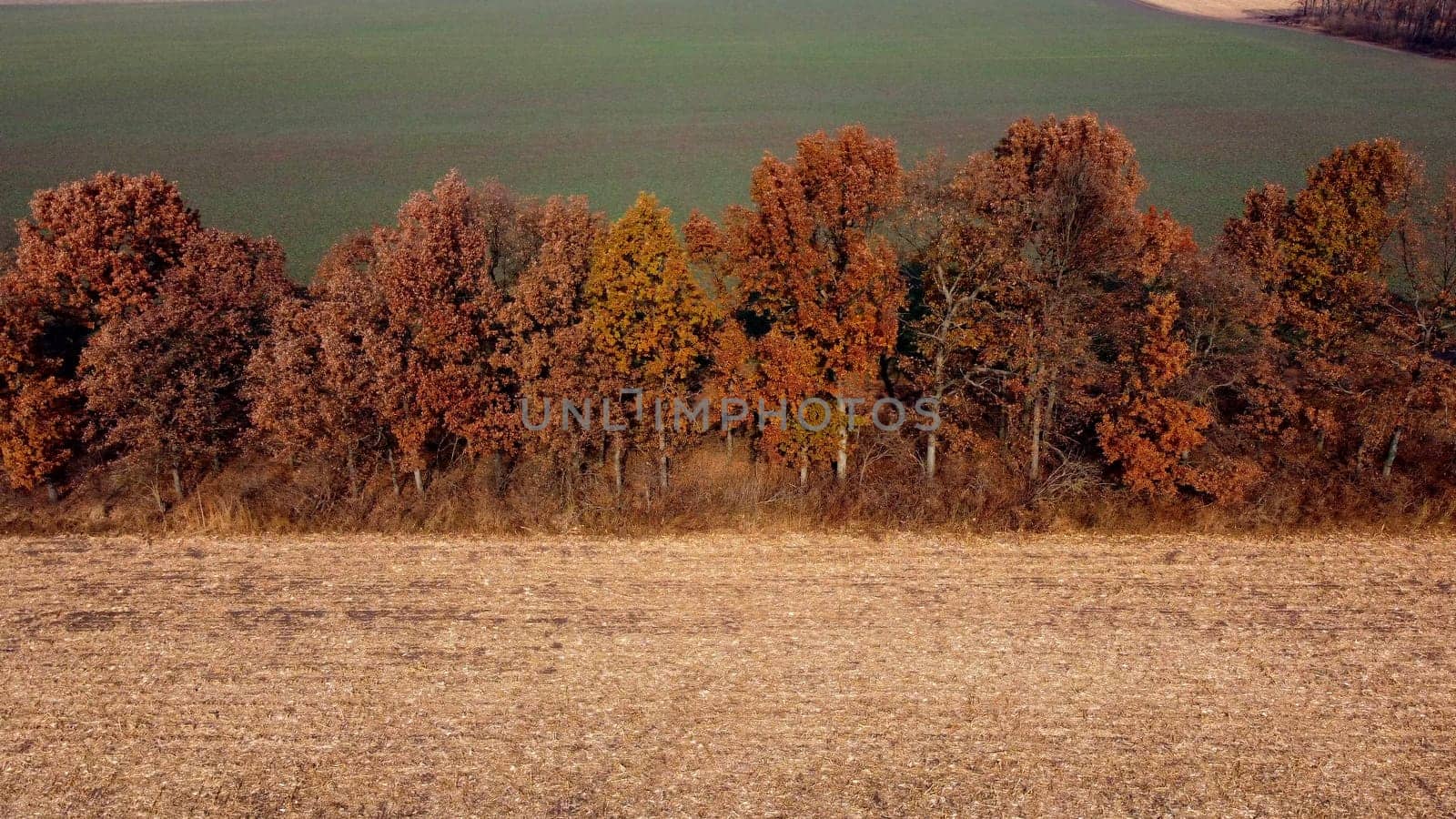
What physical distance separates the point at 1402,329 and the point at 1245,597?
12.3m

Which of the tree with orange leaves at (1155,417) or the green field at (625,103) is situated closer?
the tree with orange leaves at (1155,417)

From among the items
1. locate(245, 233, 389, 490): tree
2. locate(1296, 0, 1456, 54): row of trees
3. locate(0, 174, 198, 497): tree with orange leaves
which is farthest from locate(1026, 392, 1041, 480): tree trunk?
locate(1296, 0, 1456, 54): row of trees

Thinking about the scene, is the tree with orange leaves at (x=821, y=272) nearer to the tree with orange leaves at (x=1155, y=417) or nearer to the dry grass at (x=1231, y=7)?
the tree with orange leaves at (x=1155, y=417)

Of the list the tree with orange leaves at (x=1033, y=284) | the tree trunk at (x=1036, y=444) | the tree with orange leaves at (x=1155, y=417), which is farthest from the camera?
the tree trunk at (x=1036, y=444)

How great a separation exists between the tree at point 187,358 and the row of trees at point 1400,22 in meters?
158

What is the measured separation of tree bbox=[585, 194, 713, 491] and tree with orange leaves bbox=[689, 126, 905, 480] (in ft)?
7.97

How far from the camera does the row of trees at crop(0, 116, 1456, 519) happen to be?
106 ft

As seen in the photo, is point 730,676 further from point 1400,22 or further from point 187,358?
point 1400,22

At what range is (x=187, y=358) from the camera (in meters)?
33.8

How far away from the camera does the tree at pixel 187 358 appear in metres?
32.3

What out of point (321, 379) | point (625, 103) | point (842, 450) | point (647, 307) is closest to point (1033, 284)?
point (842, 450)

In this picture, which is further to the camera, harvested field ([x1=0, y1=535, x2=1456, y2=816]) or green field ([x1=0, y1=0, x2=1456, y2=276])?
green field ([x1=0, y1=0, x2=1456, y2=276])

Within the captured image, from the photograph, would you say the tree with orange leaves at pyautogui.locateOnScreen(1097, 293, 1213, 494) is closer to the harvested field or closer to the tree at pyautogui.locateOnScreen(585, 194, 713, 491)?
the harvested field

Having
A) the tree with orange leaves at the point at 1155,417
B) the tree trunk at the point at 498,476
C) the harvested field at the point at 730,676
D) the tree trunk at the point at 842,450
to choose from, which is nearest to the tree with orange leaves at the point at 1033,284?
the tree with orange leaves at the point at 1155,417
